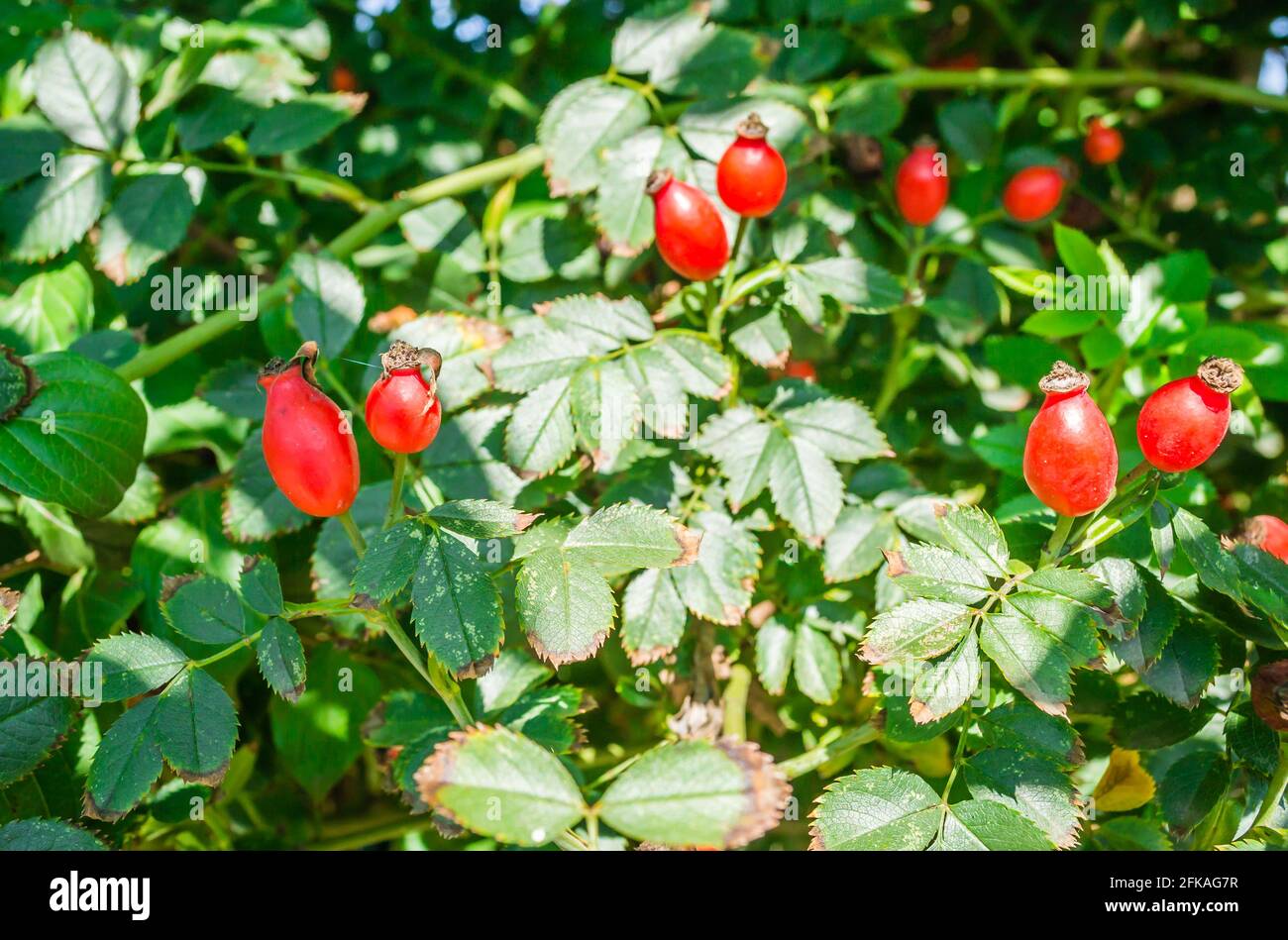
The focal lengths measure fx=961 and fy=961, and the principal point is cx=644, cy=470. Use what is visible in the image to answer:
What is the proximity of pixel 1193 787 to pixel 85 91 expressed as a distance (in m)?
2.02

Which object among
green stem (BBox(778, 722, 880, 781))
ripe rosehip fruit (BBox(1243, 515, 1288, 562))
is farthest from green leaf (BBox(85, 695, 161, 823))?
ripe rosehip fruit (BBox(1243, 515, 1288, 562))

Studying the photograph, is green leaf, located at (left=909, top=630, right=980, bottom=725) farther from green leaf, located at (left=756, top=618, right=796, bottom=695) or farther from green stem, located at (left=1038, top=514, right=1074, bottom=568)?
green leaf, located at (left=756, top=618, right=796, bottom=695)

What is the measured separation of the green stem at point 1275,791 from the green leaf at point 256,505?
1.29 m

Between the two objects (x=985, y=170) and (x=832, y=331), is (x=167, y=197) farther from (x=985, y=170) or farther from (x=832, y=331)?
(x=985, y=170)

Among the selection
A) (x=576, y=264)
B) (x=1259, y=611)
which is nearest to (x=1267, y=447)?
(x=1259, y=611)

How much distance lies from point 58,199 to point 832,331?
54.9 inches

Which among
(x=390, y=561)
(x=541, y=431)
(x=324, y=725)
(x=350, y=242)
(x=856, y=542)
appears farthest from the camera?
(x=350, y=242)

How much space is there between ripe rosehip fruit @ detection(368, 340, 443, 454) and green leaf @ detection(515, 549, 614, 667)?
0.18 m

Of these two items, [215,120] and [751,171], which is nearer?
[751,171]

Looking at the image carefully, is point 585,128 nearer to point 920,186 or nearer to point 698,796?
point 920,186

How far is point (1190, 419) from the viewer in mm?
991

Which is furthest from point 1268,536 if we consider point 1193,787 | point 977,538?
point 977,538

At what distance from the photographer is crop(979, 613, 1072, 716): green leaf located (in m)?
0.95
